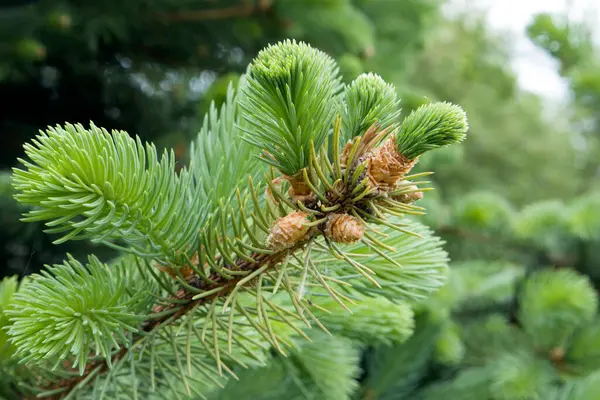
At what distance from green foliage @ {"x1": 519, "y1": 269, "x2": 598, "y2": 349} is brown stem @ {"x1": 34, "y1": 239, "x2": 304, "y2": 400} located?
87cm

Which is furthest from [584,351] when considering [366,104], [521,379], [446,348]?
[366,104]

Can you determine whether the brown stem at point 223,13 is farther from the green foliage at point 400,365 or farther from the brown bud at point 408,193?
the brown bud at point 408,193

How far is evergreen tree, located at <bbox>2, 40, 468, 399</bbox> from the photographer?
0.35 meters

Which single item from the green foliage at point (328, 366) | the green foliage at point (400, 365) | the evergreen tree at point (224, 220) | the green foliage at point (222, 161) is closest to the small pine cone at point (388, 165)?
the evergreen tree at point (224, 220)

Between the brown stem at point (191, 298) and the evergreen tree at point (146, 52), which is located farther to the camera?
the evergreen tree at point (146, 52)

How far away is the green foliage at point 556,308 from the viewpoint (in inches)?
42.7

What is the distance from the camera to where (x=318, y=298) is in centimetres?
54

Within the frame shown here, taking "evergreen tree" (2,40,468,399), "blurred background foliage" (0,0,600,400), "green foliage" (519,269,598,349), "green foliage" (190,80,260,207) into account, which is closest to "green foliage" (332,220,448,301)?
"evergreen tree" (2,40,468,399)

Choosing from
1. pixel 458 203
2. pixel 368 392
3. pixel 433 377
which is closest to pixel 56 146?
pixel 368 392

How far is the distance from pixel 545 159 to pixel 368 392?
5602mm

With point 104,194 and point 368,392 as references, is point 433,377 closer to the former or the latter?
point 368,392

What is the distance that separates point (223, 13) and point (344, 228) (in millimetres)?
1308

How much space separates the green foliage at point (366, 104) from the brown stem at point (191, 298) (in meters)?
0.09

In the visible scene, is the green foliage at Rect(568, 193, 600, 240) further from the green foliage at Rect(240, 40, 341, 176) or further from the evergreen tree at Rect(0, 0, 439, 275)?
the green foliage at Rect(240, 40, 341, 176)
